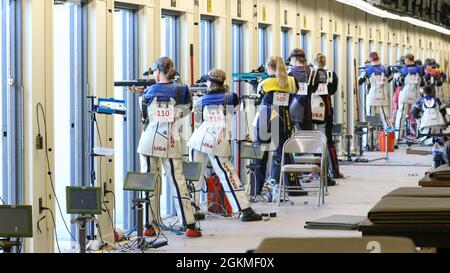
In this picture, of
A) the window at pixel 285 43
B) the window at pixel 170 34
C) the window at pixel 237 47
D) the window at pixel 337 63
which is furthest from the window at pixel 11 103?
the window at pixel 337 63

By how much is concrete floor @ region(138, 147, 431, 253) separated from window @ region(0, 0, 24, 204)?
1.34 m

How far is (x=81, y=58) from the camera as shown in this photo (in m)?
8.89

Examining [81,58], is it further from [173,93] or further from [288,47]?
[288,47]

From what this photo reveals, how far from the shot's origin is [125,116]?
32.8 ft

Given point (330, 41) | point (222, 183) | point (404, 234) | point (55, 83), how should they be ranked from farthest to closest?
point (330, 41) → point (222, 183) → point (55, 83) → point (404, 234)

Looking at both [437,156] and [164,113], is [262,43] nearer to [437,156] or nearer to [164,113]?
[437,156]

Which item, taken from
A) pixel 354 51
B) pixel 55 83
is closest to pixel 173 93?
pixel 55 83

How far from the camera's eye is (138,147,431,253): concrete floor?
880 cm

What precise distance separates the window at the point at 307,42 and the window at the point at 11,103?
9773 millimetres

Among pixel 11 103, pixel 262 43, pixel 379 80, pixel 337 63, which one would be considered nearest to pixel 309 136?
pixel 262 43

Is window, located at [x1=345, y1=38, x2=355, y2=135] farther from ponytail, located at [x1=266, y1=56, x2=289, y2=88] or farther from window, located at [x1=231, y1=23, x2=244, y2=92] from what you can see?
ponytail, located at [x1=266, y1=56, x2=289, y2=88]

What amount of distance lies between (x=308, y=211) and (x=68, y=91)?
3.45 metres
